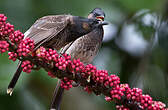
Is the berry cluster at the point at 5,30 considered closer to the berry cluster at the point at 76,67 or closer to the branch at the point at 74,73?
the branch at the point at 74,73

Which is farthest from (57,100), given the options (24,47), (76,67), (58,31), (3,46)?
(3,46)

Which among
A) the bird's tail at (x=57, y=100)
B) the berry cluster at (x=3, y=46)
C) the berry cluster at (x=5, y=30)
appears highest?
the berry cluster at (x=5, y=30)

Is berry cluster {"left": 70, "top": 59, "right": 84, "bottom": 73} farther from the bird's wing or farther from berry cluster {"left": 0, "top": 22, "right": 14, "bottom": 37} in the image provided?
the bird's wing

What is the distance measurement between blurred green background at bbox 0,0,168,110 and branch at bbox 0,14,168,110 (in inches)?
64.2

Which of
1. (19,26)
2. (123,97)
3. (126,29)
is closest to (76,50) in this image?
(19,26)

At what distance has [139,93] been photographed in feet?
6.53

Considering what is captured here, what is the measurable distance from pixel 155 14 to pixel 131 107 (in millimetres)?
2575

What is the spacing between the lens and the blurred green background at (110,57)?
3.97 m

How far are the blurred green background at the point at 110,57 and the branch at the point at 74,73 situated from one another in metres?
1.63

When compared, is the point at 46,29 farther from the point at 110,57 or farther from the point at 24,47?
the point at 110,57

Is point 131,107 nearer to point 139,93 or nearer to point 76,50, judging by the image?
point 139,93

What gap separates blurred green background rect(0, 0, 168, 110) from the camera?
3.97 metres

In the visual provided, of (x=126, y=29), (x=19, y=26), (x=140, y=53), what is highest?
(x=19, y=26)

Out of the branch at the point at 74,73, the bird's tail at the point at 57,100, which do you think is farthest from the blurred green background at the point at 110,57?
the branch at the point at 74,73
